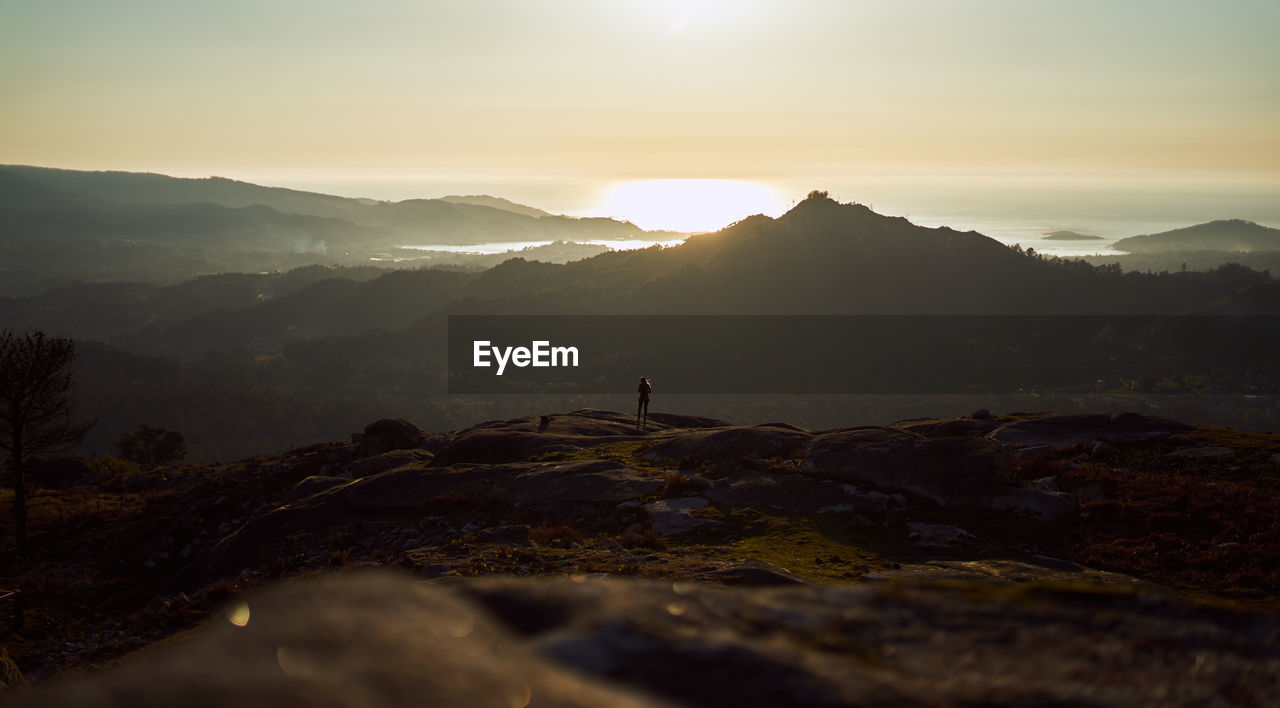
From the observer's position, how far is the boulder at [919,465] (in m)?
19.8

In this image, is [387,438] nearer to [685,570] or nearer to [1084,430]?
[685,570]

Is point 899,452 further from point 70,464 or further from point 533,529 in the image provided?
point 70,464

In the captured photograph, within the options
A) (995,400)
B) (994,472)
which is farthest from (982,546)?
(995,400)

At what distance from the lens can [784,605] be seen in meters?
4.09

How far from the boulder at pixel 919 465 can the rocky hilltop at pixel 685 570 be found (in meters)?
0.07

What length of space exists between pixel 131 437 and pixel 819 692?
8219cm

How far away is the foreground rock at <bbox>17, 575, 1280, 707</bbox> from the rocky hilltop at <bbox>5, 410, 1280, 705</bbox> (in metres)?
0.02

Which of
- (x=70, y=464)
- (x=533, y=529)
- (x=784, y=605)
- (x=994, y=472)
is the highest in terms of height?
(x=784, y=605)

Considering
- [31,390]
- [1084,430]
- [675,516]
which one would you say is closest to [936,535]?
[675,516]

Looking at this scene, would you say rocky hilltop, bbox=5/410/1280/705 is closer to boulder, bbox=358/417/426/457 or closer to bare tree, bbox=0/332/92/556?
boulder, bbox=358/417/426/457

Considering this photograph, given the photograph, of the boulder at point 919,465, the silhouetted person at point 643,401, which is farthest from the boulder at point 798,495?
the silhouetted person at point 643,401

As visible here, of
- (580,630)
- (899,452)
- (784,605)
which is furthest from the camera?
(899,452)
